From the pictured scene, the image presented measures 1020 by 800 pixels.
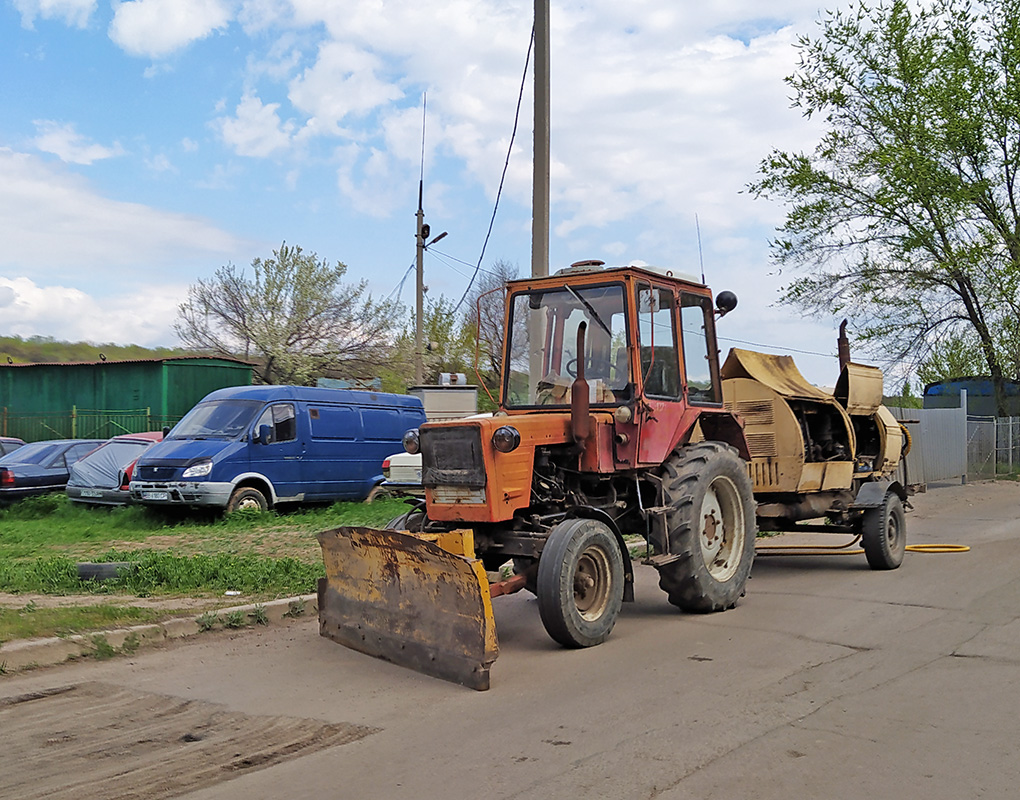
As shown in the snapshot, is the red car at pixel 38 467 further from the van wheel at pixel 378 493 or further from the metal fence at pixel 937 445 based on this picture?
the metal fence at pixel 937 445

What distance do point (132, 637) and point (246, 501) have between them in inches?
309

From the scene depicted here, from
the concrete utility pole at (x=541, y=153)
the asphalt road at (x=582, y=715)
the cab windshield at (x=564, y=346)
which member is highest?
the concrete utility pole at (x=541, y=153)

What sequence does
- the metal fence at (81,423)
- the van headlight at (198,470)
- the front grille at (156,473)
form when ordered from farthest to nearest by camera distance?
the metal fence at (81,423) < the front grille at (156,473) < the van headlight at (198,470)

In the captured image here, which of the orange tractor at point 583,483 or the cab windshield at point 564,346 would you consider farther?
the cab windshield at point 564,346

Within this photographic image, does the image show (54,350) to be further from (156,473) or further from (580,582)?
(580,582)

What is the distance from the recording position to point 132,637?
7.24m

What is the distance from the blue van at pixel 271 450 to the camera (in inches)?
575

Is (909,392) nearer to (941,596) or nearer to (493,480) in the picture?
(941,596)

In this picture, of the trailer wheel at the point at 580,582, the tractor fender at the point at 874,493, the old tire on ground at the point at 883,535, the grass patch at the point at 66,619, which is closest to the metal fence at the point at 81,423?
the grass patch at the point at 66,619

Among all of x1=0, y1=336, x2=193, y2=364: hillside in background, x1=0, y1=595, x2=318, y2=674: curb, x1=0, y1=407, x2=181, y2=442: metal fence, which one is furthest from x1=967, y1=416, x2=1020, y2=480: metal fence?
x1=0, y1=336, x2=193, y2=364: hillside in background

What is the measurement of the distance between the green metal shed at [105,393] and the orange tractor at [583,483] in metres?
19.5

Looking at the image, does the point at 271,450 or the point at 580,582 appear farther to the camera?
the point at 271,450

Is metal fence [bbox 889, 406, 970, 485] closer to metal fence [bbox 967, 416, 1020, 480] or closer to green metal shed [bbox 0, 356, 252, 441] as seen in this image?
metal fence [bbox 967, 416, 1020, 480]

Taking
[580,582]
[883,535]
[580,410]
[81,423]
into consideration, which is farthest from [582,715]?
[81,423]
